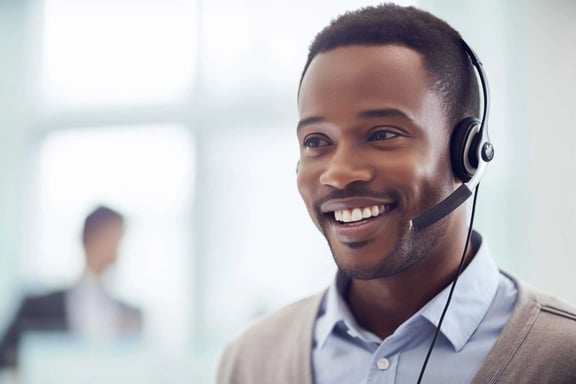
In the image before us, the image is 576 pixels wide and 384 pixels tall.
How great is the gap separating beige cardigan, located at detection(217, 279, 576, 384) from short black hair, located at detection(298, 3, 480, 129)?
10.5 inches

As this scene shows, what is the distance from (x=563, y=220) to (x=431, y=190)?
1.26 metres

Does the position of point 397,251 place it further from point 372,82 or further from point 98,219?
point 98,219

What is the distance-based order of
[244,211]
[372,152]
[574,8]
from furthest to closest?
[244,211]
[574,8]
[372,152]

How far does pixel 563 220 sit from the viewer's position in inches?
77.4

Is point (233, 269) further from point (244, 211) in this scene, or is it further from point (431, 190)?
point (431, 190)

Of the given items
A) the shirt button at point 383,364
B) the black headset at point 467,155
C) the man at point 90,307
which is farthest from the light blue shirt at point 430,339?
the man at point 90,307

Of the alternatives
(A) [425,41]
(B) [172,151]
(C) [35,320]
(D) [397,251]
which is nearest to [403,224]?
(D) [397,251]

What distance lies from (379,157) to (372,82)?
0.10 meters

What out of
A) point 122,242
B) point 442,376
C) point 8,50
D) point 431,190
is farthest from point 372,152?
point 8,50

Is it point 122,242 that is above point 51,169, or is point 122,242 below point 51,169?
below

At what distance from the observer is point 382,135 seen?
33.8 inches

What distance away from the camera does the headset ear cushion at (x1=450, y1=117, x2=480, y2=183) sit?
88 centimetres

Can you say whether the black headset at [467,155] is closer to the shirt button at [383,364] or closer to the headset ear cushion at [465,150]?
the headset ear cushion at [465,150]

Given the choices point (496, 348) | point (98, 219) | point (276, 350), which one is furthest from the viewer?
point (98, 219)
